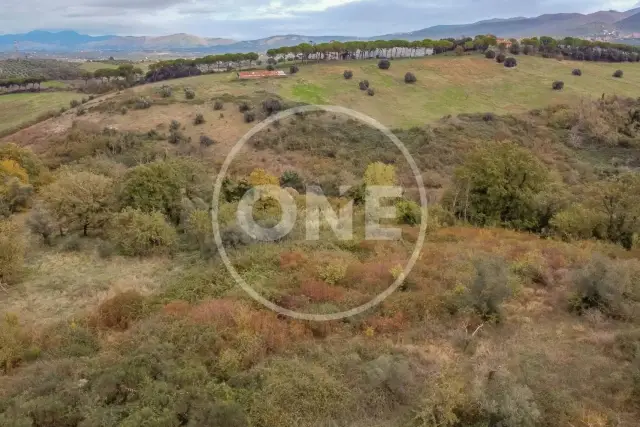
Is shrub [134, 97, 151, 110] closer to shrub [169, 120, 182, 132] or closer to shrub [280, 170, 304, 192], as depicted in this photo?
shrub [169, 120, 182, 132]

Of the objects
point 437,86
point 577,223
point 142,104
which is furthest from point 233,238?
point 437,86

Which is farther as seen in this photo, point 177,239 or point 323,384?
point 177,239

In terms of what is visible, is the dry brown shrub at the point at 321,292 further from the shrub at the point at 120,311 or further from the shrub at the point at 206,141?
the shrub at the point at 206,141

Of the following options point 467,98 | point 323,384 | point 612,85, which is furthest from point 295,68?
point 323,384

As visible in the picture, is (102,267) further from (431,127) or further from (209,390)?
(431,127)

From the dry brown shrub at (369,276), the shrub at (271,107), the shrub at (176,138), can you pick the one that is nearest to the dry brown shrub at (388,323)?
the dry brown shrub at (369,276)
